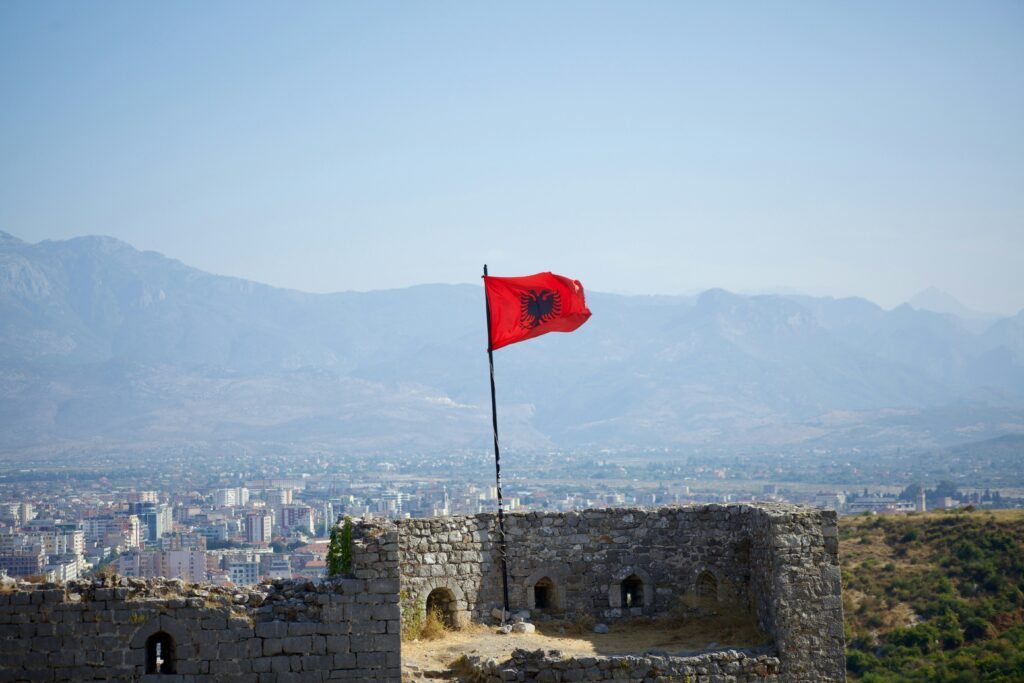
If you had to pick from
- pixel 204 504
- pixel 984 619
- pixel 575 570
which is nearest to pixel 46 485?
pixel 204 504

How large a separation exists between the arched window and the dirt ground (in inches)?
17.7

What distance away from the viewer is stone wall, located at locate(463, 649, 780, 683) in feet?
58.4

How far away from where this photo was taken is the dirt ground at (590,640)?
18781mm

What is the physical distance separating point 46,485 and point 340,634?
152 m

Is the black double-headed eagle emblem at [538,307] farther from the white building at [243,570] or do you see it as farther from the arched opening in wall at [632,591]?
the white building at [243,570]

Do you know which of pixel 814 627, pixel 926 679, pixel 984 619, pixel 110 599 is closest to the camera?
pixel 110 599

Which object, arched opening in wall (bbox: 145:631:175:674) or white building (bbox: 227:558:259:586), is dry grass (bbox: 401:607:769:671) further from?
white building (bbox: 227:558:259:586)

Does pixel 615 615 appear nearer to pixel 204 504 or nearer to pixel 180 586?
pixel 180 586

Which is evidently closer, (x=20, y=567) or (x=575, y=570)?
(x=575, y=570)

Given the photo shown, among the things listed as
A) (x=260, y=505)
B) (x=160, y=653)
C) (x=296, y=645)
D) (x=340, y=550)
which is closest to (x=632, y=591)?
(x=340, y=550)

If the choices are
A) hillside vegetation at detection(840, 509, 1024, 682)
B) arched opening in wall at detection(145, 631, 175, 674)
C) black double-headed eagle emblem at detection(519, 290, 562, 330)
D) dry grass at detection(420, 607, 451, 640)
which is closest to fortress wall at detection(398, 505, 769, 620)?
dry grass at detection(420, 607, 451, 640)

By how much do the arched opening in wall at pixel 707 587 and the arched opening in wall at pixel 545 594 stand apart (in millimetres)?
2222

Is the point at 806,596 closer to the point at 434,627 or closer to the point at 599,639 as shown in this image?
the point at 599,639

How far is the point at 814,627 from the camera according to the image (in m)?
19.5
